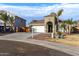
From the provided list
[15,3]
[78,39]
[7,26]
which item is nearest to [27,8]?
[15,3]

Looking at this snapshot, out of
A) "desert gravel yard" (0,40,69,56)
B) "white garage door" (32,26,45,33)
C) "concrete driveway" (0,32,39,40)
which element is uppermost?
"white garage door" (32,26,45,33)

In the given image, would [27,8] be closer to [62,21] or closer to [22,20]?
[22,20]

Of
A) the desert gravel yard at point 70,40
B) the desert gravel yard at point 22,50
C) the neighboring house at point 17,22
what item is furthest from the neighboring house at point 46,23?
the desert gravel yard at point 22,50

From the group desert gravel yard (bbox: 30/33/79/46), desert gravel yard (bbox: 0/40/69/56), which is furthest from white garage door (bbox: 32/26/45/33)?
desert gravel yard (bbox: 0/40/69/56)

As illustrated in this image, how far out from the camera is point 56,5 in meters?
8.94

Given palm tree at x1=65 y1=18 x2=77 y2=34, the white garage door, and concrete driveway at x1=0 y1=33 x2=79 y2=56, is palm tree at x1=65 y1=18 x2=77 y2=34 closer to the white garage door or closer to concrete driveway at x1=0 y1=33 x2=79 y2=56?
concrete driveway at x1=0 y1=33 x2=79 y2=56

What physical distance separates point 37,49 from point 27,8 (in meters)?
1.33

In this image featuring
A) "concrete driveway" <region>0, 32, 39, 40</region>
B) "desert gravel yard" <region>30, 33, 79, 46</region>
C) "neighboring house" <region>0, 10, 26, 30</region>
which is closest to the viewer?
"neighboring house" <region>0, 10, 26, 30</region>

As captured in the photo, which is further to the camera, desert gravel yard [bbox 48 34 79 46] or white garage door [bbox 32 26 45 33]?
white garage door [bbox 32 26 45 33]

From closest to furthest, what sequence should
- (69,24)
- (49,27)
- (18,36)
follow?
(49,27), (18,36), (69,24)

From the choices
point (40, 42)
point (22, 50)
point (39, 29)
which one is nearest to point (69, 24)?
point (39, 29)

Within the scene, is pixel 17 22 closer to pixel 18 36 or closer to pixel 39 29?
pixel 18 36

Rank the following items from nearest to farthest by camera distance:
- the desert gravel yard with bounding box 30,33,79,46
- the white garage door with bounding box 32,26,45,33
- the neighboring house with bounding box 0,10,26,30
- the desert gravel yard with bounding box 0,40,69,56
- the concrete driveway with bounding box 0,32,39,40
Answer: the desert gravel yard with bounding box 0,40,69,56 < the neighboring house with bounding box 0,10,26,30 < the concrete driveway with bounding box 0,32,39,40 < the desert gravel yard with bounding box 30,33,79,46 < the white garage door with bounding box 32,26,45,33

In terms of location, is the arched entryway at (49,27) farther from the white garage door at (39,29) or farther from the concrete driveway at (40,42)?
the concrete driveway at (40,42)
